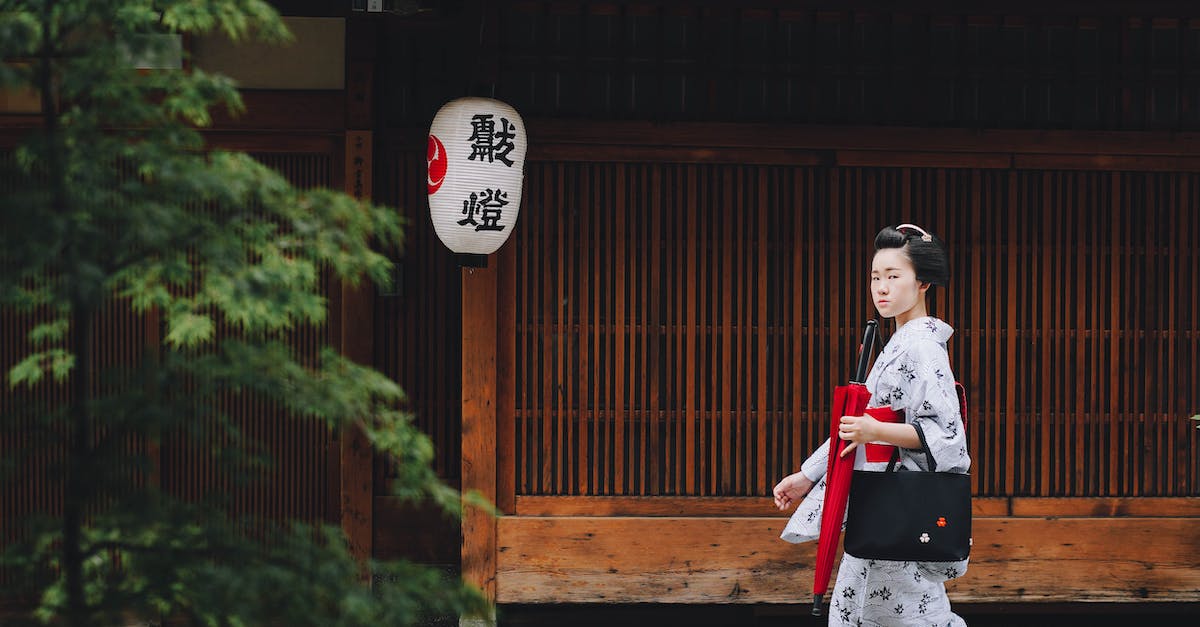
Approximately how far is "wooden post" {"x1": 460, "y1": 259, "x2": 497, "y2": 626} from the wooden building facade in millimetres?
17

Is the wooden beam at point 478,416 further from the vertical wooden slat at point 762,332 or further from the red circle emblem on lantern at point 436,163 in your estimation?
the vertical wooden slat at point 762,332

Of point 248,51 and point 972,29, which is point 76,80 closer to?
point 248,51

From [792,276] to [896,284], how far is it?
5.98 feet

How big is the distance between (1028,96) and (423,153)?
3.74 m

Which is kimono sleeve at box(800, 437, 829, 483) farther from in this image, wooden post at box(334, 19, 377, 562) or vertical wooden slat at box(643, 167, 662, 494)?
wooden post at box(334, 19, 377, 562)

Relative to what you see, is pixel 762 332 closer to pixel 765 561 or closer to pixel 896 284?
pixel 765 561

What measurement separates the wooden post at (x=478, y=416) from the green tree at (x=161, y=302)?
3.23 m

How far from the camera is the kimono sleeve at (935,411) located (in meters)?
4.82

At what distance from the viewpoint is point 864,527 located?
4.84 meters

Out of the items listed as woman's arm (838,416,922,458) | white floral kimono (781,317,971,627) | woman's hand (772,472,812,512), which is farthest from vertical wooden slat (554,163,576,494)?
woman's arm (838,416,922,458)

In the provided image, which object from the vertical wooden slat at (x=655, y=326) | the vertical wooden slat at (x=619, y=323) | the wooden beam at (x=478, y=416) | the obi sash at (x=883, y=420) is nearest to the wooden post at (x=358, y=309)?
the wooden beam at (x=478, y=416)

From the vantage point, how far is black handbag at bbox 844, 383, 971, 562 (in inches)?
188

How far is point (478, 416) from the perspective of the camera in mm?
6684

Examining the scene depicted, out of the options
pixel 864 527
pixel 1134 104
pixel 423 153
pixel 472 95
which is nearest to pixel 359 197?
pixel 423 153
